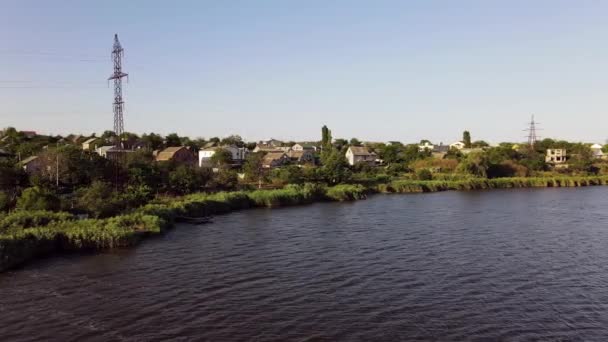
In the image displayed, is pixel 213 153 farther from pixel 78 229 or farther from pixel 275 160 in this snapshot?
pixel 78 229

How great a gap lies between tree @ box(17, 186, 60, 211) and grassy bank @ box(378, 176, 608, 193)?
3984 cm

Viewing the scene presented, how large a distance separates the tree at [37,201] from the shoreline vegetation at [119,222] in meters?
1.06

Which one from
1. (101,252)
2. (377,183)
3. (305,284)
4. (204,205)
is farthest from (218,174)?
(305,284)

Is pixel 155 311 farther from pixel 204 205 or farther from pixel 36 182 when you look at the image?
pixel 36 182

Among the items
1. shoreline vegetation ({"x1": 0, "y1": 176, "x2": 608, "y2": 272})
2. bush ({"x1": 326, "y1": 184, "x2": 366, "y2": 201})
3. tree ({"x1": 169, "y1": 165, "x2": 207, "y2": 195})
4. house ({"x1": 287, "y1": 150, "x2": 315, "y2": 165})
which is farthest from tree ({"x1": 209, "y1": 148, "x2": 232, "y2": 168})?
bush ({"x1": 326, "y1": 184, "x2": 366, "y2": 201})

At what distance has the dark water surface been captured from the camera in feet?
51.9

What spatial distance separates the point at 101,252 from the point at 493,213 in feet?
103

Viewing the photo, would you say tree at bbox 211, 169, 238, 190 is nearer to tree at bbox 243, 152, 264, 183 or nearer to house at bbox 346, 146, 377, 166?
tree at bbox 243, 152, 264, 183

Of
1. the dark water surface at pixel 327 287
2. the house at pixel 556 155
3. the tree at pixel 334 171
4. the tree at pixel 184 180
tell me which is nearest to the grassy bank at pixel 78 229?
the dark water surface at pixel 327 287

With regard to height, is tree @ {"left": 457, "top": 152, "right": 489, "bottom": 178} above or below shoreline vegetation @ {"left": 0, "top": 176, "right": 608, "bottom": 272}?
above

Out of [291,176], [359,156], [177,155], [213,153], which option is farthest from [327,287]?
[359,156]

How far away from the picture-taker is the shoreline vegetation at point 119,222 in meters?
24.6

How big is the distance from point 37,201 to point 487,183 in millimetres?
56968

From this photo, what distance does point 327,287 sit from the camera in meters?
20.3
